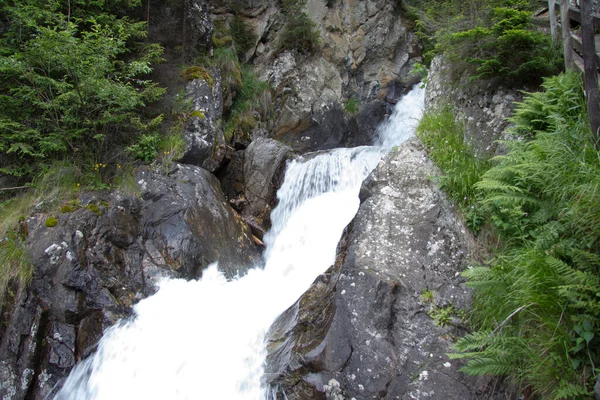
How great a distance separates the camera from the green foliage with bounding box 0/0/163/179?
6402 mm

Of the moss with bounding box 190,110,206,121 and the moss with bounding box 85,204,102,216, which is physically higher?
the moss with bounding box 190,110,206,121

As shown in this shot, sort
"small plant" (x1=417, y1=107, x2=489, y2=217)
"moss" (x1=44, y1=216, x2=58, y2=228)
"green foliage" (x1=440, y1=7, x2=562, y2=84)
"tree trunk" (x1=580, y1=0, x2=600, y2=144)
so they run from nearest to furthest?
"tree trunk" (x1=580, y1=0, x2=600, y2=144) → "small plant" (x1=417, y1=107, x2=489, y2=217) → "green foliage" (x1=440, y1=7, x2=562, y2=84) → "moss" (x1=44, y1=216, x2=58, y2=228)

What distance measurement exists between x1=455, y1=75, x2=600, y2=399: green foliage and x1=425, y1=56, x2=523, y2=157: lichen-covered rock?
77 cm

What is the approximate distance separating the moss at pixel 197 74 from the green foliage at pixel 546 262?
7264 mm

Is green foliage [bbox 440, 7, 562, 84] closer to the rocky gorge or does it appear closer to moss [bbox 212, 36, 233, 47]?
the rocky gorge

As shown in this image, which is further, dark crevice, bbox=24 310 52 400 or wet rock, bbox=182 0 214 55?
wet rock, bbox=182 0 214 55

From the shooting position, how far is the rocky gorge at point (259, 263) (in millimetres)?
4062

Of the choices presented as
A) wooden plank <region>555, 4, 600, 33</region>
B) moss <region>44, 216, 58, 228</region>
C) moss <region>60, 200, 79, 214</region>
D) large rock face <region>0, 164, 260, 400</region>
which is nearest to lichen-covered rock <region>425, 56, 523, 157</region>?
wooden plank <region>555, 4, 600, 33</region>

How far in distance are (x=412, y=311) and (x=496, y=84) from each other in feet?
11.9

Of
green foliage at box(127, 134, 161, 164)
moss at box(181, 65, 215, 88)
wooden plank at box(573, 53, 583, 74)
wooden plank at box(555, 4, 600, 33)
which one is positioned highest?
wooden plank at box(555, 4, 600, 33)

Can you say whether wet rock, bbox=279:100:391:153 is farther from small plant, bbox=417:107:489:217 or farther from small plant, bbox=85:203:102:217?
small plant, bbox=85:203:102:217

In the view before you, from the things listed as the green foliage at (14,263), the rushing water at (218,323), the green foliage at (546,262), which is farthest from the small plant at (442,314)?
the green foliage at (14,263)

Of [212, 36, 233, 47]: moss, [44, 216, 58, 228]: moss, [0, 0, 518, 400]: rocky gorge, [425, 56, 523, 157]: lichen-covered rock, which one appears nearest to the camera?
[0, 0, 518, 400]: rocky gorge

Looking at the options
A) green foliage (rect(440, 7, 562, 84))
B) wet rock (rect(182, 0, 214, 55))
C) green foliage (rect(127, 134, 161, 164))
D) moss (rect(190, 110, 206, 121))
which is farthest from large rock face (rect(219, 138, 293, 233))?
green foliage (rect(440, 7, 562, 84))
